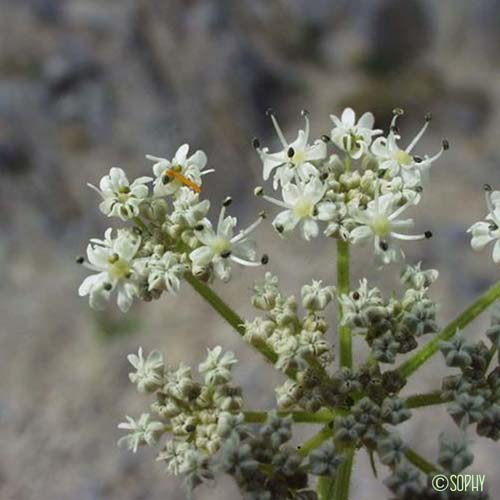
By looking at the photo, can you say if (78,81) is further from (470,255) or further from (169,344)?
(470,255)

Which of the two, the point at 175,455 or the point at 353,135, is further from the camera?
the point at 353,135

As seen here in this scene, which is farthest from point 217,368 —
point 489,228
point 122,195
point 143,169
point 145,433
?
point 143,169

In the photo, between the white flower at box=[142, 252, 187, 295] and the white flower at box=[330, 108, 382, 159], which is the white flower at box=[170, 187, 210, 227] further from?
the white flower at box=[330, 108, 382, 159]

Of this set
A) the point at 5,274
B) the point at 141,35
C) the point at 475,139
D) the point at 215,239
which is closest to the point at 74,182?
the point at 5,274

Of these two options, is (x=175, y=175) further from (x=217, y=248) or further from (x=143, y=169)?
(x=143, y=169)

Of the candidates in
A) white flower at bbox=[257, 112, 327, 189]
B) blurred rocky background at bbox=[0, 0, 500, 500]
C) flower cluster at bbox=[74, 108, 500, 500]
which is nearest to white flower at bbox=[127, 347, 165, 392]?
flower cluster at bbox=[74, 108, 500, 500]

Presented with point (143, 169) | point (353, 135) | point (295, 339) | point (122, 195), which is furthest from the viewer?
point (143, 169)
